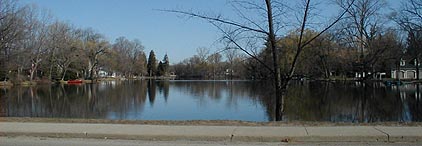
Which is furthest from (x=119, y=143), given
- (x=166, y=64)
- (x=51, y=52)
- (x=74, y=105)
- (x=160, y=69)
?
(x=166, y=64)

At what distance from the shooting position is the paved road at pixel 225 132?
32.3 ft

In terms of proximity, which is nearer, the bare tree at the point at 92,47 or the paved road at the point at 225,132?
the paved road at the point at 225,132

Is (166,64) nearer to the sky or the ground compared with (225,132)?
nearer to the sky

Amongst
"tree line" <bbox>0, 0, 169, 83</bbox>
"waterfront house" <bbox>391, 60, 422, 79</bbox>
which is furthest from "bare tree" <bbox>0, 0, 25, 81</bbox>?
"waterfront house" <bbox>391, 60, 422, 79</bbox>

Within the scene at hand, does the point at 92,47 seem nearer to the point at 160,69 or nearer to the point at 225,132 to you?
the point at 160,69

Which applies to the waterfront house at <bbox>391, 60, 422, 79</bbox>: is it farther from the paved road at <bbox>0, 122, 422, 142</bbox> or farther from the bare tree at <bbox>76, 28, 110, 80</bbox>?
the paved road at <bbox>0, 122, 422, 142</bbox>

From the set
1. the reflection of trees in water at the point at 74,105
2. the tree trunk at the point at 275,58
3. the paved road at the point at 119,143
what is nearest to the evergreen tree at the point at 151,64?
the reflection of trees in water at the point at 74,105

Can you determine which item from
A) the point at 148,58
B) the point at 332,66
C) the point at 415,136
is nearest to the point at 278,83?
the point at 415,136

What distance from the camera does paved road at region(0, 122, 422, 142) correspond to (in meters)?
9.86

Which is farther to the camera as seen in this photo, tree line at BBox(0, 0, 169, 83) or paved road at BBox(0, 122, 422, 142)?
tree line at BBox(0, 0, 169, 83)

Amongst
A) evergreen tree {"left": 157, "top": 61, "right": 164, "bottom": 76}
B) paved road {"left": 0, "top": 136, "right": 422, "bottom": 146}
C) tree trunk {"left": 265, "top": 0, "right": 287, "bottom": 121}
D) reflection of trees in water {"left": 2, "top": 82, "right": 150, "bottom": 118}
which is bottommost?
reflection of trees in water {"left": 2, "top": 82, "right": 150, "bottom": 118}

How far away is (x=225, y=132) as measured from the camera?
10.7 m

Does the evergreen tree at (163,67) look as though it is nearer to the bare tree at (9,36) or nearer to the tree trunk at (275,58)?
the bare tree at (9,36)

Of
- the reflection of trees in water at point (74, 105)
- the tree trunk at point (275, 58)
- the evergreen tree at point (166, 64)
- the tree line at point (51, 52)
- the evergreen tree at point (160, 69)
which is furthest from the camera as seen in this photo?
the evergreen tree at point (166, 64)
